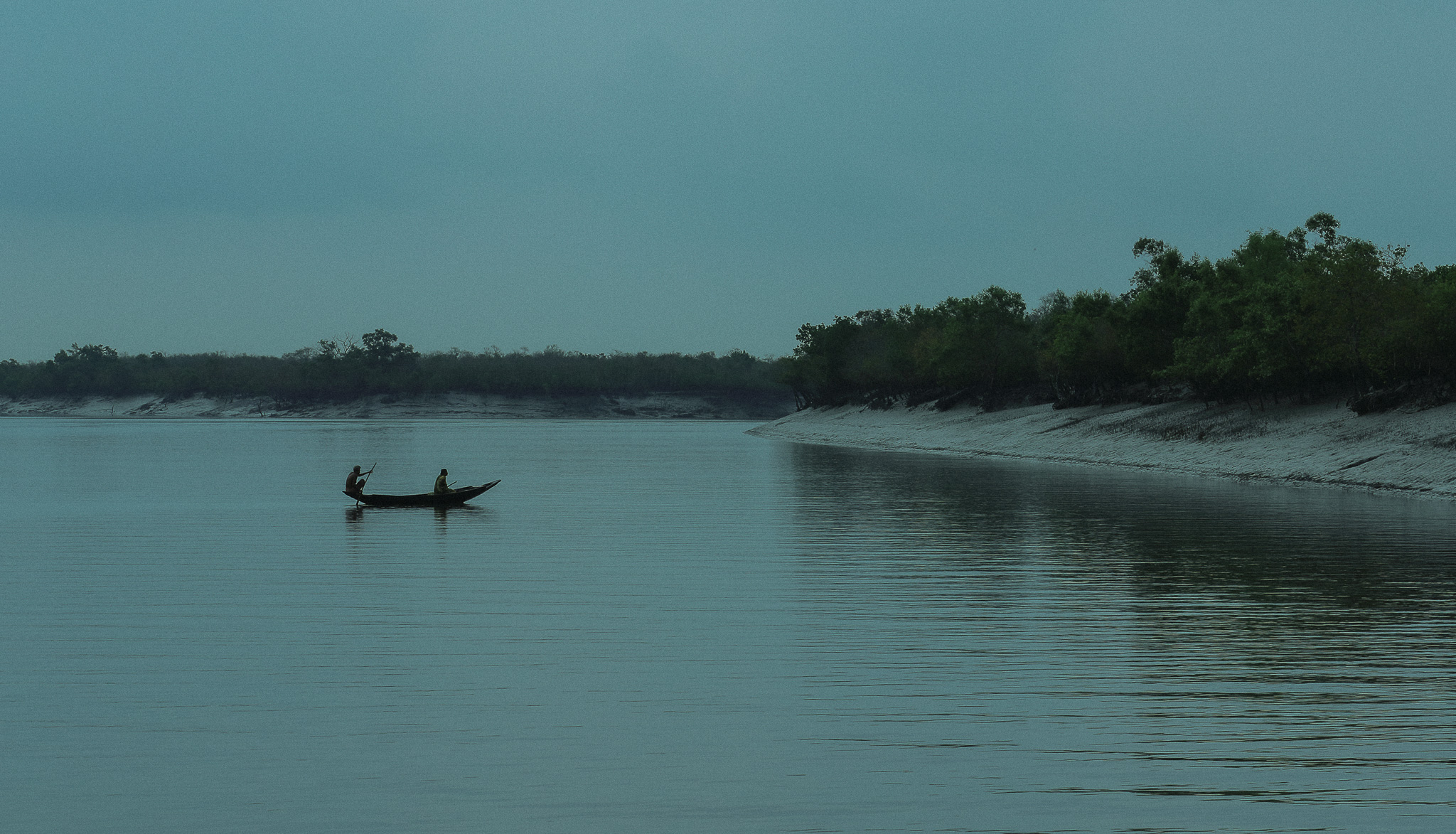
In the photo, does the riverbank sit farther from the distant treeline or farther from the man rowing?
the man rowing

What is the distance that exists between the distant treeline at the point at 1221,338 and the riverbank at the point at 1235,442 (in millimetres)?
2104

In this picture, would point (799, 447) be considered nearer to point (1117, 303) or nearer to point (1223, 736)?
point (1117, 303)

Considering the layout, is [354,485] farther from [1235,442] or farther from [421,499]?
[1235,442]

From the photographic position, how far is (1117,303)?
96.9m

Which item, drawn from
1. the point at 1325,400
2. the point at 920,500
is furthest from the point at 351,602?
the point at 1325,400

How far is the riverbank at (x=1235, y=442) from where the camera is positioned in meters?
49.0

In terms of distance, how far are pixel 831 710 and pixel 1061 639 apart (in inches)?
207

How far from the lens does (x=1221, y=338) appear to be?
7581cm

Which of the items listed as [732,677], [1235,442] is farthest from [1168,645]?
[1235,442]

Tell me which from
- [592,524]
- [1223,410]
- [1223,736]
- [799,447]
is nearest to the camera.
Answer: [1223,736]

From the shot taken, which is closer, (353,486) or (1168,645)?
(1168,645)

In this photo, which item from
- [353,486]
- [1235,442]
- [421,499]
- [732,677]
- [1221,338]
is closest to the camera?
[732,677]

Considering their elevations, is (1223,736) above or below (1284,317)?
below

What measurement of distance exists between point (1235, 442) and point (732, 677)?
175 feet
